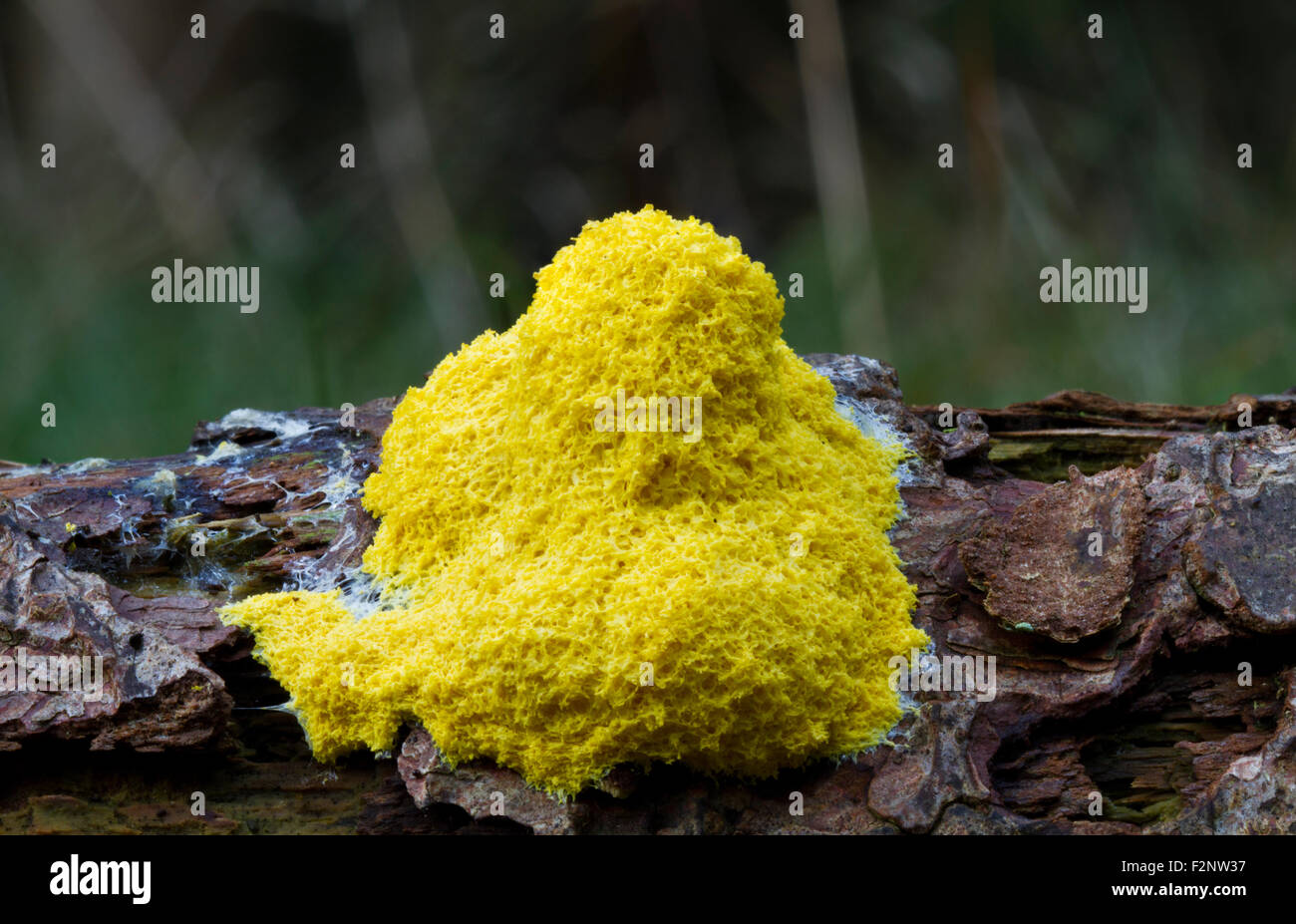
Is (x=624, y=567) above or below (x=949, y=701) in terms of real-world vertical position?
above

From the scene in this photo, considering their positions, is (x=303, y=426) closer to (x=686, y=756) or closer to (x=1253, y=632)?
(x=686, y=756)

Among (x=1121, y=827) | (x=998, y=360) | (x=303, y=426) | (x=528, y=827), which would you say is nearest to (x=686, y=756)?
(x=528, y=827)

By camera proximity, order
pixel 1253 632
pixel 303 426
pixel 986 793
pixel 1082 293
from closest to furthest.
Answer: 1. pixel 986 793
2. pixel 1253 632
3. pixel 303 426
4. pixel 1082 293
